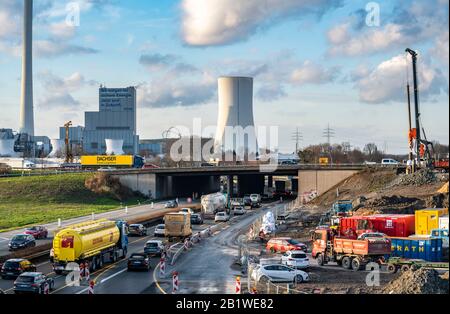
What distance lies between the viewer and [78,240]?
42.7 m

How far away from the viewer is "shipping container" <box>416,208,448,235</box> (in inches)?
2117

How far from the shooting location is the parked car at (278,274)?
3906 cm

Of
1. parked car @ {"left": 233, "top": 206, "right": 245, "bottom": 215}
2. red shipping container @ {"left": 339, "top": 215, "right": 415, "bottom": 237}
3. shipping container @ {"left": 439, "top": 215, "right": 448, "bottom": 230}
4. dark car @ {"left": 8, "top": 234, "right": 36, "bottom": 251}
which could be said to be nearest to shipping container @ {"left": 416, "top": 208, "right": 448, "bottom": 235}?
shipping container @ {"left": 439, "top": 215, "right": 448, "bottom": 230}

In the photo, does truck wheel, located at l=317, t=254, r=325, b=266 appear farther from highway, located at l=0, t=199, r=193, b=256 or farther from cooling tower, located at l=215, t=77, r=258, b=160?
cooling tower, located at l=215, t=77, r=258, b=160

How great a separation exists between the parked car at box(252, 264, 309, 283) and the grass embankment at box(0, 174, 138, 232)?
49.8 metres

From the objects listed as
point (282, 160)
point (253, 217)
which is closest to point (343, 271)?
point (253, 217)

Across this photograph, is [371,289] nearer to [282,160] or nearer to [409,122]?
[409,122]

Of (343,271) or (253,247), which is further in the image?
(253,247)

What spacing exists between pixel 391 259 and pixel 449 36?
26.0 m

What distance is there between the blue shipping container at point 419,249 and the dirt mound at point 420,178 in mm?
43650

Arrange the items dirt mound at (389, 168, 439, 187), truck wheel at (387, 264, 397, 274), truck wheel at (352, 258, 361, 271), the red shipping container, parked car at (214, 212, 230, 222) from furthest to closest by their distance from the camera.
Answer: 1. dirt mound at (389, 168, 439, 187)
2. parked car at (214, 212, 230, 222)
3. the red shipping container
4. truck wheel at (352, 258, 361, 271)
5. truck wheel at (387, 264, 397, 274)

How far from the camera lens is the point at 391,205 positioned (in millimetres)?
74812

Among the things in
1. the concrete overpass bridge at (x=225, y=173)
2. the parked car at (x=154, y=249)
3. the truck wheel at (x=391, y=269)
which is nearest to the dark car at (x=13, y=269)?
the parked car at (x=154, y=249)
